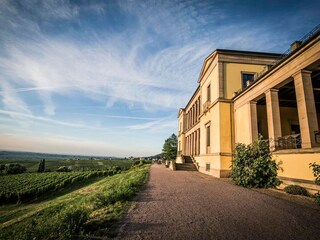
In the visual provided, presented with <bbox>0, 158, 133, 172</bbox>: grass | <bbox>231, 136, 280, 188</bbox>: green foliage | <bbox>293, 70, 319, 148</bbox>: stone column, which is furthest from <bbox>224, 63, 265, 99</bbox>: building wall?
<bbox>0, 158, 133, 172</bbox>: grass

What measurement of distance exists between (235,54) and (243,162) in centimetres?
1078

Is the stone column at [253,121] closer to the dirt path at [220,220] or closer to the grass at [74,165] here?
the dirt path at [220,220]

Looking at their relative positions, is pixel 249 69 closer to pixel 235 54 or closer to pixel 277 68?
pixel 235 54

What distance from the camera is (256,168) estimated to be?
9.56m

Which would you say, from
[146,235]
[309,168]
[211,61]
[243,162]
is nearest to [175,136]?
[211,61]

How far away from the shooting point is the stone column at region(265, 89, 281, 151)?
10.2 metres

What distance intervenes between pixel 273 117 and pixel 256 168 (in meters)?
3.35

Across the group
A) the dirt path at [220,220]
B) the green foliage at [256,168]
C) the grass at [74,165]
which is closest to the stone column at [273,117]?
the green foliage at [256,168]

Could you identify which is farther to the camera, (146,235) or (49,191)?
(49,191)

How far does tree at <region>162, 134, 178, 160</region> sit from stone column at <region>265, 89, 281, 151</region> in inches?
1351

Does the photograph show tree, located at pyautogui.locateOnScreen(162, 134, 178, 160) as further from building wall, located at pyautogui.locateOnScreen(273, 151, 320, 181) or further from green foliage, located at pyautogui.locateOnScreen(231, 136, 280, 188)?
building wall, located at pyautogui.locateOnScreen(273, 151, 320, 181)

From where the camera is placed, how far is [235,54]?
53.8 ft

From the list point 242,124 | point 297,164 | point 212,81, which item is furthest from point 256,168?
point 212,81

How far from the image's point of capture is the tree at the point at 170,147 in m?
44.0
